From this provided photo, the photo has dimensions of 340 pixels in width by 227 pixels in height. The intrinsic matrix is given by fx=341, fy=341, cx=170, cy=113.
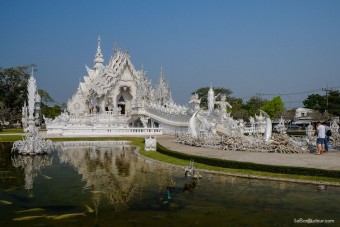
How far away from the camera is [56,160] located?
16172mm

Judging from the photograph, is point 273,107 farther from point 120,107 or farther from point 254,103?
point 120,107

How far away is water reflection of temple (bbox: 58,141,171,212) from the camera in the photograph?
9109 mm

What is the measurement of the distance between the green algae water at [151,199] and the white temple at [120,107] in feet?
63.7

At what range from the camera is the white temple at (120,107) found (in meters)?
34.5

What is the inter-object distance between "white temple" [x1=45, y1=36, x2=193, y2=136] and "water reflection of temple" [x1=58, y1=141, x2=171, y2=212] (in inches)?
595

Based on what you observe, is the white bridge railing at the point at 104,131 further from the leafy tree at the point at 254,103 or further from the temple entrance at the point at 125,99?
the leafy tree at the point at 254,103

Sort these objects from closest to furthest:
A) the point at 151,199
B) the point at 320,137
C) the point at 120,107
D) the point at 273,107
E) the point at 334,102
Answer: the point at 151,199
the point at 320,137
the point at 120,107
the point at 334,102
the point at 273,107

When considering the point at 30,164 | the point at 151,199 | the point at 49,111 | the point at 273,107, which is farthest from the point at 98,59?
the point at 151,199

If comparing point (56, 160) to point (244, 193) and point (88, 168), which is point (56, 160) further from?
point (244, 193)

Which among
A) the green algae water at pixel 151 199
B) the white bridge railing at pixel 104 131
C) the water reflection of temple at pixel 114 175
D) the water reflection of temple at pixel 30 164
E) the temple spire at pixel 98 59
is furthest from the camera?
the temple spire at pixel 98 59

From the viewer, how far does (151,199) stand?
884cm

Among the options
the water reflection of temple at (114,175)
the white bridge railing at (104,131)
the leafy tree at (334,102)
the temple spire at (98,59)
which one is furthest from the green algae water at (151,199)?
the leafy tree at (334,102)

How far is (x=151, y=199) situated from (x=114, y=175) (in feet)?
12.1

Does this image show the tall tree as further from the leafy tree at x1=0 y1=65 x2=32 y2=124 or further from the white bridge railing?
the leafy tree at x1=0 y1=65 x2=32 y2=124
